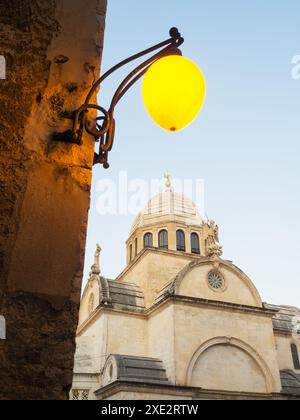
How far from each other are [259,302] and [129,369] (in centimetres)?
817

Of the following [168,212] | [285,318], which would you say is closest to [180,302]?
[168,212]

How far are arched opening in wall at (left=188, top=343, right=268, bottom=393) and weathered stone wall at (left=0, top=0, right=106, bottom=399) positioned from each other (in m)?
16.8

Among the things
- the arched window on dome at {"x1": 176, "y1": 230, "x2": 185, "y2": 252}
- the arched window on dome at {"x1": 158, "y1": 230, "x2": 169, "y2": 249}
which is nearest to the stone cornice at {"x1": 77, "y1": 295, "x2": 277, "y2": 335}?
the arched window on dome at {"x1": 158, "y1": 230, "x2": 169, "y2": 249}

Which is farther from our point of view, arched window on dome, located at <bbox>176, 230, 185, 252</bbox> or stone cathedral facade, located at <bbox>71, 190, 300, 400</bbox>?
arched window on dome, located at <bbox>176, 230, 185, 252</bbox>

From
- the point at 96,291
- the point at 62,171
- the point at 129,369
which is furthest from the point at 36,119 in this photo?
the point at 96,291

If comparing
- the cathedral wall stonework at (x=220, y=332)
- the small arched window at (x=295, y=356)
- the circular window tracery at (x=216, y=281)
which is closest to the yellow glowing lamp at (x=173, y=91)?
the cathedral wall stonework at (x=220, y=332)

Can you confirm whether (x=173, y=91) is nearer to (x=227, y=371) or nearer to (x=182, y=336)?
(x=182, y=336)

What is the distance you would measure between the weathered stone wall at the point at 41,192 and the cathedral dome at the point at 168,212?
2373 cm

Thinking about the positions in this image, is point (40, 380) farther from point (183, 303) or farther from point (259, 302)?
point (259, 302)

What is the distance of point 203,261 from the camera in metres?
21.5

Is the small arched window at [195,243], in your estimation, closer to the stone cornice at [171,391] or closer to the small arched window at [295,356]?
the small arched window at [295,356]

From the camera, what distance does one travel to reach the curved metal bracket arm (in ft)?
9.32

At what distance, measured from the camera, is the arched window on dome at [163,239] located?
26156 mm

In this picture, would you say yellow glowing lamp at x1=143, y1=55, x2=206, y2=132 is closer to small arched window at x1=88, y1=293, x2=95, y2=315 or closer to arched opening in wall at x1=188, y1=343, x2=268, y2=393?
arched opening in wall at x1=188, y1=343, x2=268, y2=393
